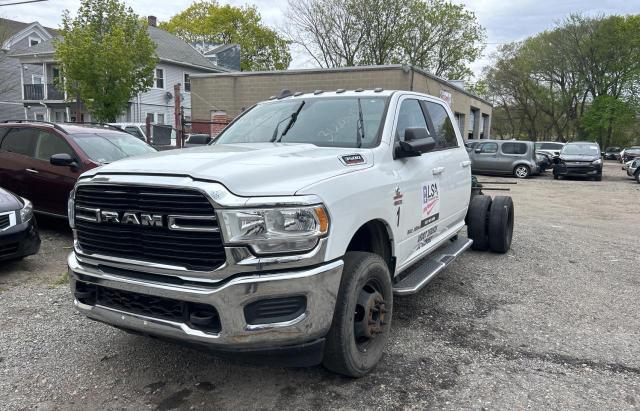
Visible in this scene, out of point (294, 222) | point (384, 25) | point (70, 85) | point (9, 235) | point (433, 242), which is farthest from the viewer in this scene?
point (384, 25)

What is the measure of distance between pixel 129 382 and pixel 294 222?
1716 mm

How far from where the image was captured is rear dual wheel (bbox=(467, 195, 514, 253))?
22.0ft

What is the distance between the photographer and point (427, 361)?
3.75m

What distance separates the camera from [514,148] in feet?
75.3

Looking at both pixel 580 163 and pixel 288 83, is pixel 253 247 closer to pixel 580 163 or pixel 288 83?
pixel 288 83

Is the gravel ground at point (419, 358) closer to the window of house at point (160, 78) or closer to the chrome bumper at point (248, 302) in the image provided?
the chrome bumper at point (248, 302)

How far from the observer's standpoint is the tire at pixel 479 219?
6.71m

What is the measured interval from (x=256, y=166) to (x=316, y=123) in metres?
1.41

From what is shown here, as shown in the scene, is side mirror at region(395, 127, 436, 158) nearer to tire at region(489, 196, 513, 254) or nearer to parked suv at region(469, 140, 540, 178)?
tire at region(489, 196, 513, 254)

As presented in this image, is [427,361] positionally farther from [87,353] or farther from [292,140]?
[87,353]

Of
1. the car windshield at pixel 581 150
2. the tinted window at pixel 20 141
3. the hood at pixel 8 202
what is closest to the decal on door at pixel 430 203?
the hood at pixel 8 202

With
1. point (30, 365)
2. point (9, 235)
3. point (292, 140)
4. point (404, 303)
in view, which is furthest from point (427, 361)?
point (9, 235)

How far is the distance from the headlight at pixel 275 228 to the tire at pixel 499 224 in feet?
14.9

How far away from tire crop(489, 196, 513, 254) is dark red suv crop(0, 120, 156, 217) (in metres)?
5.50
